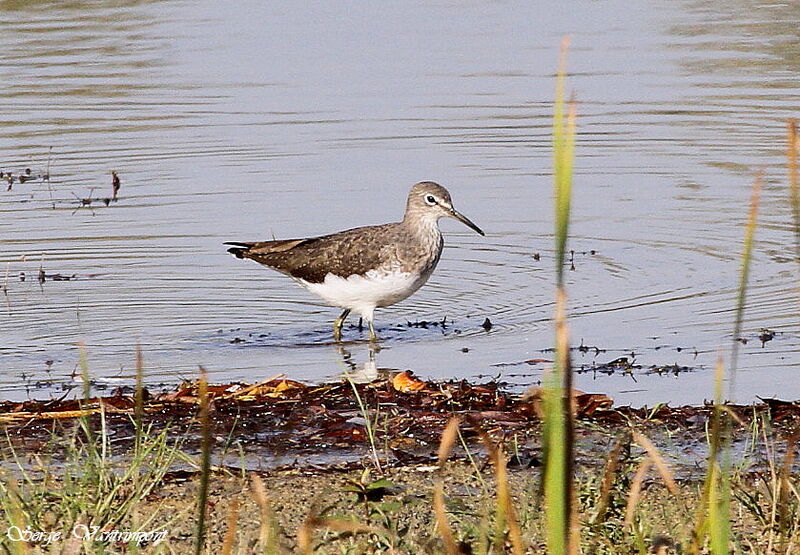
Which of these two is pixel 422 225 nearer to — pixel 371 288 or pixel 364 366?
pixel 371 288

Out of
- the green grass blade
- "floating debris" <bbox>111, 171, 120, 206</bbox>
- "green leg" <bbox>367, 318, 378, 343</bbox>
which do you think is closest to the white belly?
"green leg" <bbox>367, 318, 378, 343</bbox>

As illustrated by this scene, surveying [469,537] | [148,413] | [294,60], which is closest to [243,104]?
[294,60]

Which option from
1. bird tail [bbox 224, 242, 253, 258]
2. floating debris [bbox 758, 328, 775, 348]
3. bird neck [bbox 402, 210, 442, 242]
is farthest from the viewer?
bird tail [bbox 224, 242, 253, 258]

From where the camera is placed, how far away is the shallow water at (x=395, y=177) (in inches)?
368

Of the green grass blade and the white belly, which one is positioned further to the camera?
the white belly

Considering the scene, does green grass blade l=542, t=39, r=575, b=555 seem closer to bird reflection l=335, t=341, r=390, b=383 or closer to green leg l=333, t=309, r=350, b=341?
bird reflection l=335, t=341, r=390, b=383

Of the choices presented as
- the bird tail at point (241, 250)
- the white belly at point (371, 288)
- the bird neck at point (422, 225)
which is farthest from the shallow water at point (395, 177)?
the bird neck at point (422, 225)

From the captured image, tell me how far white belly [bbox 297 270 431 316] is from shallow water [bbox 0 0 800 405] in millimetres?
262

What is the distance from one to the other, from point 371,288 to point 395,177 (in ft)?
13.3

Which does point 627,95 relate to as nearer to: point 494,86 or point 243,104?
point 494,86

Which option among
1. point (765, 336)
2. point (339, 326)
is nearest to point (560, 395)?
point (765, 336)

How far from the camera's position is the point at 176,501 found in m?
5.76

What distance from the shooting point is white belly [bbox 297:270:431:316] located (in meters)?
9.73

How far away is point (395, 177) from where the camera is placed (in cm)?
1366
